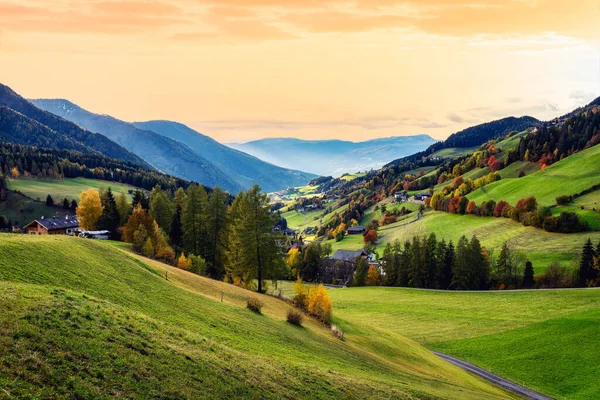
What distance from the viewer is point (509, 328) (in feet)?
222

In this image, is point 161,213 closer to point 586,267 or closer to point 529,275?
point 529,275

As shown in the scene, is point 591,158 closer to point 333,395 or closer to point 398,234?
point 398,234

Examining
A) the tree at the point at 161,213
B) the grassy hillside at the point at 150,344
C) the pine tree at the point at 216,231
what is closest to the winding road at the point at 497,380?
the grassy hillside at the point at 150,344

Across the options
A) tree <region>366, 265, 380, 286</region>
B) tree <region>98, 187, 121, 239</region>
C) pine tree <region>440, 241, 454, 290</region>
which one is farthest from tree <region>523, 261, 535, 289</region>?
tree <region>98, 187, 121, 239</region>

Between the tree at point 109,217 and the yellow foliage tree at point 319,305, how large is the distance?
51359 millimetres

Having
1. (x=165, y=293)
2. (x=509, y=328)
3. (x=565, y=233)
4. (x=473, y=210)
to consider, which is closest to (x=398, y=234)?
(x=473, y=210)

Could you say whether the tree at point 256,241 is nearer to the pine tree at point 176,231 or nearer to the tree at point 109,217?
the pine tree at point 176,231

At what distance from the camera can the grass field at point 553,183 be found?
492 feet

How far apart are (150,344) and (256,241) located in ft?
125

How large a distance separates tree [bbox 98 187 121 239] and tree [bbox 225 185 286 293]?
38.5 m

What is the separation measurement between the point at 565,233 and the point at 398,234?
6486 centimetres

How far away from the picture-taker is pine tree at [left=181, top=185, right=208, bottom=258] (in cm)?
7531

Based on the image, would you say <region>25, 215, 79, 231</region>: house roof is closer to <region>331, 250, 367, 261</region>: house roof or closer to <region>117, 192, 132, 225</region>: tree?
<region>117, 192, 132, 225</region>: tree

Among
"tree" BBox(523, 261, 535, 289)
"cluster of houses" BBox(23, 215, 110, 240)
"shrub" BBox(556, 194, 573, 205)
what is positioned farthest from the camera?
"shrub" BBox(556, 194, 573, 205)
